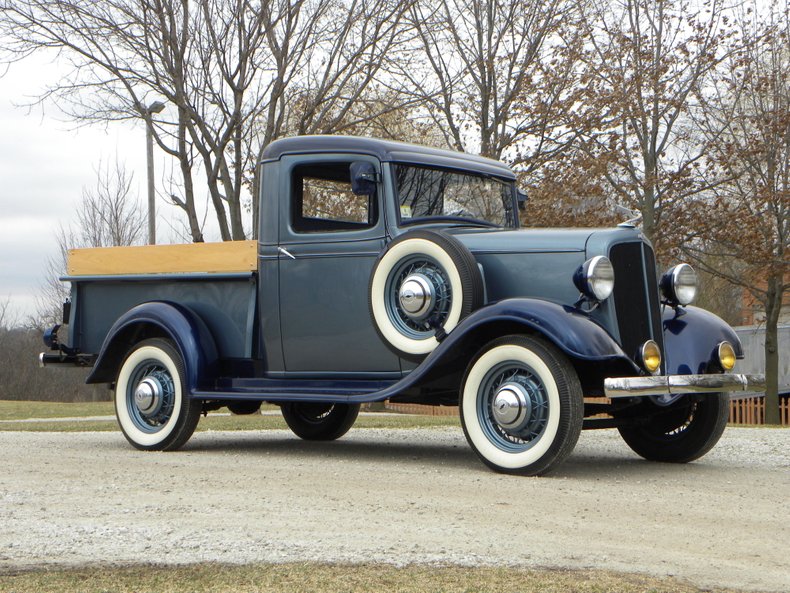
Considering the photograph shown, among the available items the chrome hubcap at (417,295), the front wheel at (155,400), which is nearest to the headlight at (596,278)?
the chrome hubcap at (417,295)

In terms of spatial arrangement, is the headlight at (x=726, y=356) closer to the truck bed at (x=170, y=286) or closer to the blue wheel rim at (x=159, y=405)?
the truck bed at (x=170, y=286)

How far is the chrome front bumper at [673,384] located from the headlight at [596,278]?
1.87 ft

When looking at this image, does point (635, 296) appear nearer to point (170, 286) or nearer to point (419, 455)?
point (419, 455)

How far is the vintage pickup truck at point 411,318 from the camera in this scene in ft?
21.7

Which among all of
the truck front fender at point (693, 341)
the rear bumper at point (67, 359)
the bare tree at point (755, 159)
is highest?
the bare tree at point (755, 159)

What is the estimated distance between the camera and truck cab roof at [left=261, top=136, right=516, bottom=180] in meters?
7.80

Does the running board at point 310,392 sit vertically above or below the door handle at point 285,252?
below

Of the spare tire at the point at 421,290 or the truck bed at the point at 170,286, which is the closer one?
the spare tire at the point at 421,290

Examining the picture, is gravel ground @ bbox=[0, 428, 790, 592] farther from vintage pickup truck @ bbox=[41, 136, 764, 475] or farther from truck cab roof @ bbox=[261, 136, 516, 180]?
truck cab roof @ bbox=[261, 136, 516, 180]

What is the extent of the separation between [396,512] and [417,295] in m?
2.15

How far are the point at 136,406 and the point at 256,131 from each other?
9.83 meters

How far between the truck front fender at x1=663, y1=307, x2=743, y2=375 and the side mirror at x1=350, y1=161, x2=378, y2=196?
2306 millimetres

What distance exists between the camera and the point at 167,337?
8492 mm

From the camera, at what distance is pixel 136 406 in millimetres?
8578
